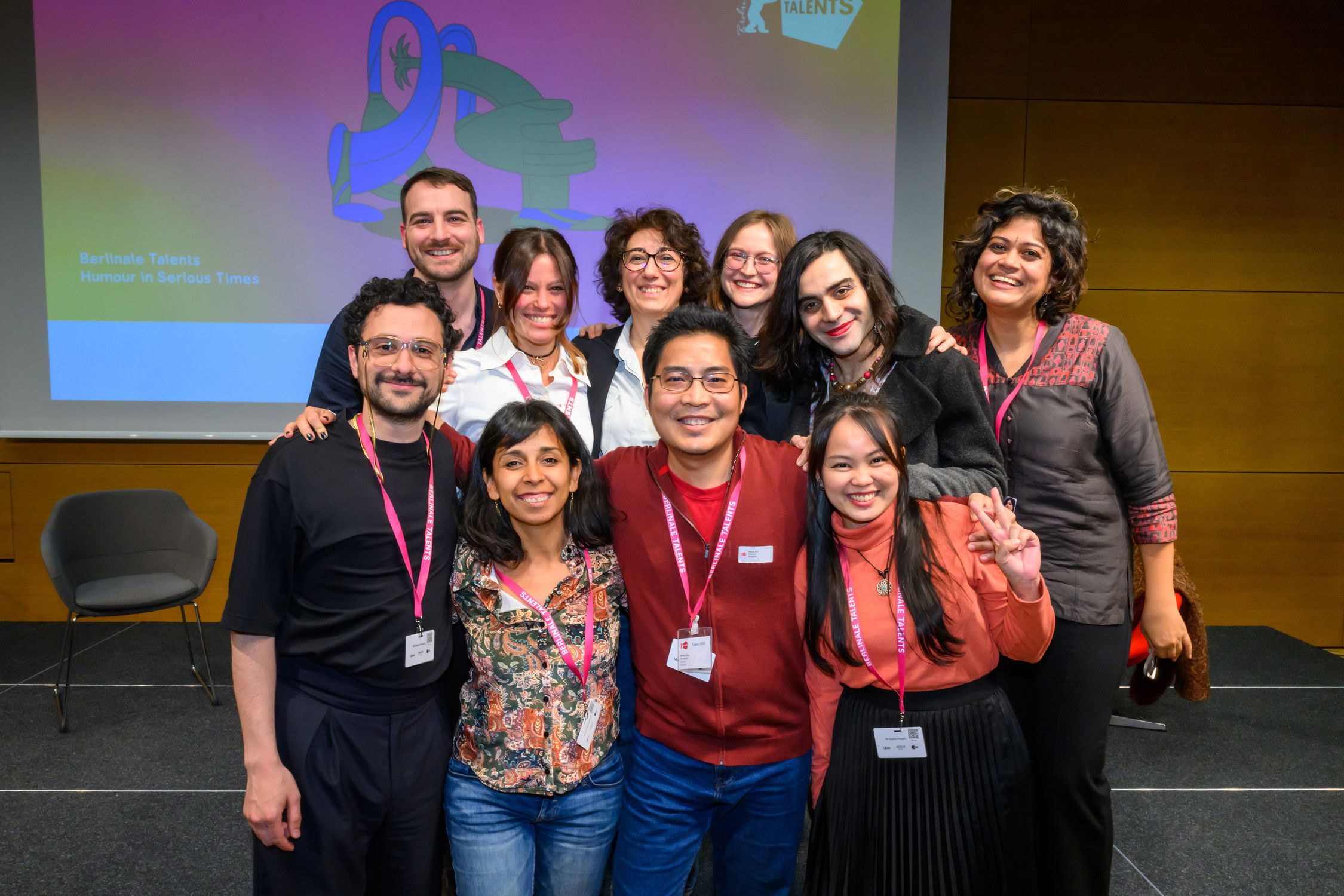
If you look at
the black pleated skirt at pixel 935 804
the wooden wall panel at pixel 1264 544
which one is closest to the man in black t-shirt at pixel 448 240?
the black pleated skirt at pixel 935 804

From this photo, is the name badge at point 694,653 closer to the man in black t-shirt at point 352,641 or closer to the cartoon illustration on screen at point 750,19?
the man in black t-shirt at point 352,641

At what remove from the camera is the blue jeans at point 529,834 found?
1.71 meters

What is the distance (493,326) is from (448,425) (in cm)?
73

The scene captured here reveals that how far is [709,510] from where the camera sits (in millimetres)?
1809

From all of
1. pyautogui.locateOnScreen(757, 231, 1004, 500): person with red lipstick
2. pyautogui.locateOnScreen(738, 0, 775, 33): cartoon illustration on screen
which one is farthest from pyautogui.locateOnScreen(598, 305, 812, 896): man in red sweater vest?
pyautogui.locateOnScreen(738, 0, 775, 33): cartoon illustration on screen

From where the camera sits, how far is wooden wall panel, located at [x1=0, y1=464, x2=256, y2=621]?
4773 millimetres

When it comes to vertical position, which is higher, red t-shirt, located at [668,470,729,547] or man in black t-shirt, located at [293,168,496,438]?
man in black t-shirt, located at [293,168,496,438]

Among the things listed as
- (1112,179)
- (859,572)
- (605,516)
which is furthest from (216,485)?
(1112,179)

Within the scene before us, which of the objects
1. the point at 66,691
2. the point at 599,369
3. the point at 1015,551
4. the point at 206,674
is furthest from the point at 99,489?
the point at 1015,551

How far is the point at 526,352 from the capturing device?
2449mm

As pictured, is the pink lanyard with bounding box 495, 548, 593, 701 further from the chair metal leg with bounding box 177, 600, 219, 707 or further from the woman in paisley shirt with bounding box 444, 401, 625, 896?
the chair metal leg with bounding box 177, 600, 219, 707

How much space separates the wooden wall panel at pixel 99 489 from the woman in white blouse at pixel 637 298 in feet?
10.8

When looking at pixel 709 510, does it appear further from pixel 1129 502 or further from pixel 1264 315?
pixel 1264 315

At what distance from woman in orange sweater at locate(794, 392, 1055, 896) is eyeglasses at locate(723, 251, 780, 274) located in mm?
926
